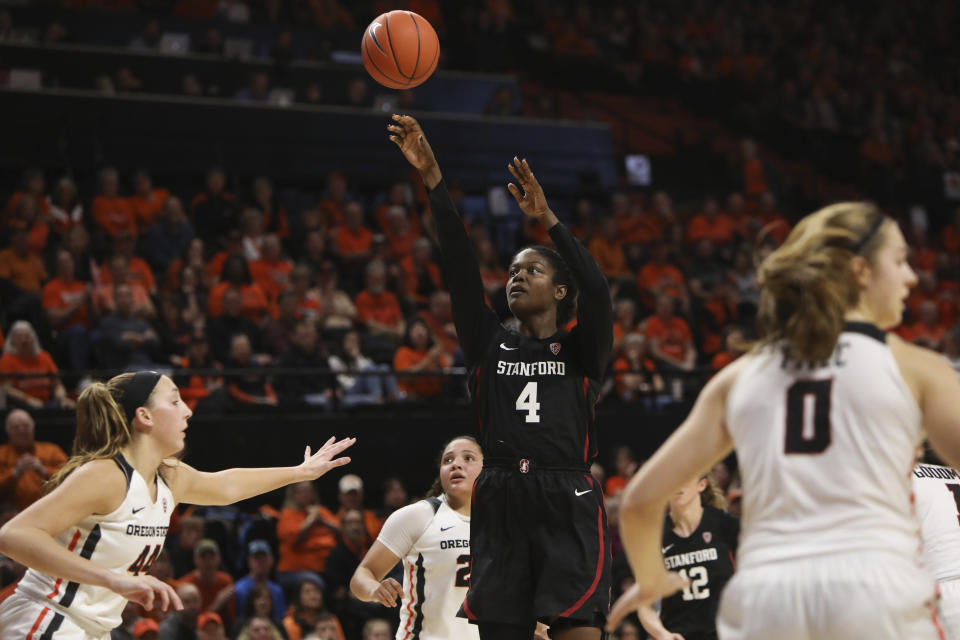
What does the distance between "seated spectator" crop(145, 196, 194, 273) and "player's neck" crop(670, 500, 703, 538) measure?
277 inches

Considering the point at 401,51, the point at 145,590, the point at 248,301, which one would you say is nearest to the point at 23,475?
the point at 248,301

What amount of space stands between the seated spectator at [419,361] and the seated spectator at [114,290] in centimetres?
→ 236

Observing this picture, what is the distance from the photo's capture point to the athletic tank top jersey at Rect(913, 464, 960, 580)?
507 cm

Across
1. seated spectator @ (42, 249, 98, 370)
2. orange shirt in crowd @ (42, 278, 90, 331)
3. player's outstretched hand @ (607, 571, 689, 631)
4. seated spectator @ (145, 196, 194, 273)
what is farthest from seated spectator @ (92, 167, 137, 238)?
player's outstretched hand @ (607, 571, 689, 631)

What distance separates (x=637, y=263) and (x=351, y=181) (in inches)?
149

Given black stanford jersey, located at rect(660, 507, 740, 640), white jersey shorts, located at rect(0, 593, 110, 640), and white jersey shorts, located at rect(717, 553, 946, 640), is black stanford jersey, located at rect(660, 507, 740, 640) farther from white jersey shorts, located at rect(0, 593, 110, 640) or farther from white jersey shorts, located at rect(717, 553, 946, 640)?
white jersey shorts, located at rect(717, 553, 946, 640)

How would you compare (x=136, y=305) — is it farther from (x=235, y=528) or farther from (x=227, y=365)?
(x=235, y=528)

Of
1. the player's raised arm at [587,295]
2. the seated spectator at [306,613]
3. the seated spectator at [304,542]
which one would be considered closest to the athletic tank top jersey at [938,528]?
the player's raised arm at [587,295]

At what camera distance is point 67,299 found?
10.6 meters

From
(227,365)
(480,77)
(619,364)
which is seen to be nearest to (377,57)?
(227,365)

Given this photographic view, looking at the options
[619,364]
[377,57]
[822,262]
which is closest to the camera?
[822,262]

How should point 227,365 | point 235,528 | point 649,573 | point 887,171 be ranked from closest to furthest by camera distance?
point 649,573 < point 235,528 < point 227,365 < point 887,171

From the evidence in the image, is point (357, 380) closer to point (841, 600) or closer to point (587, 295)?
point (587, 295)

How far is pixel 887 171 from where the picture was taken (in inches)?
700
